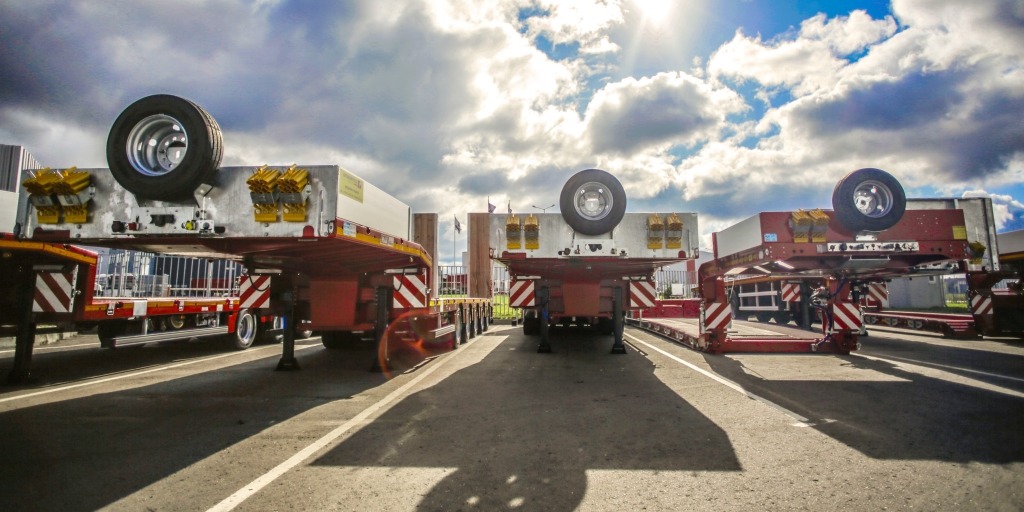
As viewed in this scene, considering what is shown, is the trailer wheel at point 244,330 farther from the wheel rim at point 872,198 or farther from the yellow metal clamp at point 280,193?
the wheel rim at point 872,198

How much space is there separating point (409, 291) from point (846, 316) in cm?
816

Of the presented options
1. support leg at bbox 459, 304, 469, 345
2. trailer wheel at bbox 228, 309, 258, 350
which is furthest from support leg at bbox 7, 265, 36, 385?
support leg at bbox 459, 304, 469, 345

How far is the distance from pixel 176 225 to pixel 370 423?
2.87m

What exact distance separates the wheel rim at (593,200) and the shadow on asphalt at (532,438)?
2450 millimetres

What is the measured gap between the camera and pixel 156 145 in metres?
5.09

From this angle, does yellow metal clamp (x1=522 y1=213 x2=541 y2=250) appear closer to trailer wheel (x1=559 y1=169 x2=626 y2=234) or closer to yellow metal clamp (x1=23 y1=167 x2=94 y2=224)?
trailer wheel (x1=559 y1=169 x2=626 y2=234)

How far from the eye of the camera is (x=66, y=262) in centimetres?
705

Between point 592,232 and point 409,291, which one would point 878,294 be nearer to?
point 592,232

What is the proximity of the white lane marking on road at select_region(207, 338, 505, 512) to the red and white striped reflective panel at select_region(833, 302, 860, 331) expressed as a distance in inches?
316

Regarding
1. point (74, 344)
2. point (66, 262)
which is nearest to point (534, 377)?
point (66, 262)

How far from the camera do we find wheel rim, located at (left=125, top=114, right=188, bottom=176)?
Result: 493cm

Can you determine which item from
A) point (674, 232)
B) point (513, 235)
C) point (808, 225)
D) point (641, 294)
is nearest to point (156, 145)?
point (513, 235)

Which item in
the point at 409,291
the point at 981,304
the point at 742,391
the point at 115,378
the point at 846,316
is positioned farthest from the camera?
the point at 981,304

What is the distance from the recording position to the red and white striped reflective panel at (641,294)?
31.3 ft
